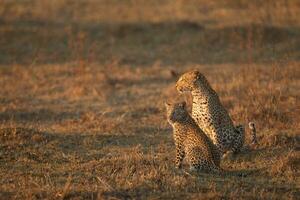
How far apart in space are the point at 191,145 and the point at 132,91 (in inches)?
248

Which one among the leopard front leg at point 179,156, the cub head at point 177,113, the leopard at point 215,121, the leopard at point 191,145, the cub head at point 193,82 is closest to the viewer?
the leopard at point 191,145

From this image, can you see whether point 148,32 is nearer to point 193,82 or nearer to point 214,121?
point 193,82

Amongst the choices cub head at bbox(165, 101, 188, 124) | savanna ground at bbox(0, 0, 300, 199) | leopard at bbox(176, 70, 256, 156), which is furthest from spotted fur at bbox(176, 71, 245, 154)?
cub head at bbox(165, 101, 188, 124)

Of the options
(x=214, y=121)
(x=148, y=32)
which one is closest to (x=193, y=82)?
(x=214, y=121)

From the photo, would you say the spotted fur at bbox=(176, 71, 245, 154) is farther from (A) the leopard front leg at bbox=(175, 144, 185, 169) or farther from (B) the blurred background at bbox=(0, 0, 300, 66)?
(B) the blurred background at bbox=(0, 0, 300, 66)

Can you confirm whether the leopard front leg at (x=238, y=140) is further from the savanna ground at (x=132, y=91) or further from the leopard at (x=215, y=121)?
the savanna ground at (x=132, y=91)

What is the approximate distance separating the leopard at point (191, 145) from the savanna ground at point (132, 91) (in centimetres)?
26

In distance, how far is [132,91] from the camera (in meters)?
14.8

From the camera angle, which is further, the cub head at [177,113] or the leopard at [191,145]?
the cub head at [177,113]

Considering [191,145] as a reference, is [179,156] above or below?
below

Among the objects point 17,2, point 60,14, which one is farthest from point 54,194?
point 17,2

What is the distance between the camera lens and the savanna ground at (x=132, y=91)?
8.17 meters

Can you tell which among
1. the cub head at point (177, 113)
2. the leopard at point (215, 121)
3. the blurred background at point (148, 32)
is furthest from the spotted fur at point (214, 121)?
the blurred background at point (148, 32)

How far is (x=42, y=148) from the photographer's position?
33.1ft
